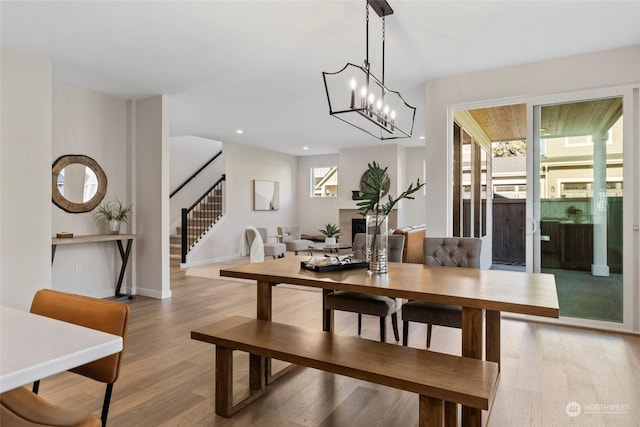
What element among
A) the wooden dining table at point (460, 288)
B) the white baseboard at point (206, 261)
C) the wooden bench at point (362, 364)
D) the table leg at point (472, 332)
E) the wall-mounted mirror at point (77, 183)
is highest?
the wall-mounted mirror at point (77, 183)

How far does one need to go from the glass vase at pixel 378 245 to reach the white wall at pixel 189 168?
25.1ft

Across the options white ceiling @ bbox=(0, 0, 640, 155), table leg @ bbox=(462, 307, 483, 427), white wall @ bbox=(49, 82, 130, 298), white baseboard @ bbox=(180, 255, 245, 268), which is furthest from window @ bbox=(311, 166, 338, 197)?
table leg @ bbox=(462, 307, 483, 427)

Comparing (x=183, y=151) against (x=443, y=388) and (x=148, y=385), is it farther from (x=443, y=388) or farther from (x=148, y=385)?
(x=443, y=388)

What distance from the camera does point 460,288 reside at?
1931mm

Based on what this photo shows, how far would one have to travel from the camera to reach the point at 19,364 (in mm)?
834

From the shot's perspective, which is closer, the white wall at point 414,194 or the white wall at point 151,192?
the white wall at point 151,192

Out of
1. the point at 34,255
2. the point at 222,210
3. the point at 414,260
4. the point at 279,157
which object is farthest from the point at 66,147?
the point at 279,157

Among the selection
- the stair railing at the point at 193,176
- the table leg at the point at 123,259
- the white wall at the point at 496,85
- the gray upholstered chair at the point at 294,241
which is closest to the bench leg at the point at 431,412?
the white wall at the point at 496,85

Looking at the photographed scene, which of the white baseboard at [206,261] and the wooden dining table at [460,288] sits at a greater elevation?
the wooden dining table at [460,288]

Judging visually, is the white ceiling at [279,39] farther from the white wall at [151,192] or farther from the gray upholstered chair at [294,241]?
the gray upholstered chair at [294,241]

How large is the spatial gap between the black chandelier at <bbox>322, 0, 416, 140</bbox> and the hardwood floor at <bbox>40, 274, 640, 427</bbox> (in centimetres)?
179

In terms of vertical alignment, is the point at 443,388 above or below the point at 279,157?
below

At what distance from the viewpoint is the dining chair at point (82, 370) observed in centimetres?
114

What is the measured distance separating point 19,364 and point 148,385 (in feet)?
5.98
